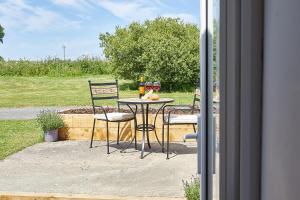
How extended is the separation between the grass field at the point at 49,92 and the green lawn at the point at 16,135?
167cm

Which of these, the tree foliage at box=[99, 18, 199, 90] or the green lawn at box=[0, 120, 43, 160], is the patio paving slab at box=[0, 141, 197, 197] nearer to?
the green lawn at box=[0, 120, 43, 160]

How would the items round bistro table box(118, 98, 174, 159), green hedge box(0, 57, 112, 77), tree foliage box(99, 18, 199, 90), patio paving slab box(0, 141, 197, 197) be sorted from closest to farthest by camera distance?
patio paving slab box(0, 141, 197, 197)
round bistro table box(118, 98, 174, 159)
tree foliage box(99, 18, 199, 90)
green hedge box(0, 57, 112, 77)

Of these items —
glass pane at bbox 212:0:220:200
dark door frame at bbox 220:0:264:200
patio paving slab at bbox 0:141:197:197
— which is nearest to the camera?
dark door frame at bbox 220:0:264:200

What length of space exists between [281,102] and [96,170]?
9.89ft

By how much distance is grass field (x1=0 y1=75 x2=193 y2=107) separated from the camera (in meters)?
8.26

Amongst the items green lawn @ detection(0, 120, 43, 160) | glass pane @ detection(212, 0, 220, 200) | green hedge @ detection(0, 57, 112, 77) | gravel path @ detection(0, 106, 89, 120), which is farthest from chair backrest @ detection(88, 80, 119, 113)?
green hedge @ detection(0, 57, 112, 77)

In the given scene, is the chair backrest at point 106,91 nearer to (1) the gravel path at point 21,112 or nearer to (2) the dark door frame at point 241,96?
(1) the gravel path at point 21,112

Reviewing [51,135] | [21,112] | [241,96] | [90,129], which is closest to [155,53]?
[21,112]

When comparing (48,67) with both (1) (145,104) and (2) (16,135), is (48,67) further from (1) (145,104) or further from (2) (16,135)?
(1) (145,104)

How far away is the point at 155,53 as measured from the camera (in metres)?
8.16

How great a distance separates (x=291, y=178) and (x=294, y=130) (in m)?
0.11

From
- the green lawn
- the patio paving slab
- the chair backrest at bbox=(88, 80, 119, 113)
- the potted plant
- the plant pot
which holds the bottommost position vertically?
the patio paving slab

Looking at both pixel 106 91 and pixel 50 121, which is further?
pixel 106 91

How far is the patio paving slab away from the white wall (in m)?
2.05
